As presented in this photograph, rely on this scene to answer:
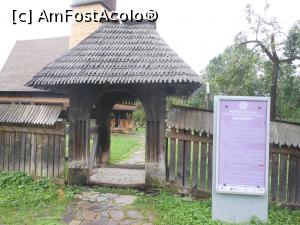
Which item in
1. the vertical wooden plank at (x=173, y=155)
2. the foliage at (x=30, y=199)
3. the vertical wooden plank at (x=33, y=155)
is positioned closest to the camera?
the foliage at (x=30, y=199)

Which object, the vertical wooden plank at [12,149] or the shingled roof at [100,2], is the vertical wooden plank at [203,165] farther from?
the shingled roof at [100,2]

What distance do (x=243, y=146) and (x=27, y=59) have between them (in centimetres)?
2178

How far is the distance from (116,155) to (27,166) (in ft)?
18.0

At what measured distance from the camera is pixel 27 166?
7.43 m

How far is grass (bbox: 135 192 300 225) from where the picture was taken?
16.8 feet

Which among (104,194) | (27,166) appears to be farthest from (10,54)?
(104,194)

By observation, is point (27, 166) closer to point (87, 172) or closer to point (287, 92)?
point (87, 172)

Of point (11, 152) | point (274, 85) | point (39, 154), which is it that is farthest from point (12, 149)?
point (274, 85)

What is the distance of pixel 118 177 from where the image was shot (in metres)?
8.07

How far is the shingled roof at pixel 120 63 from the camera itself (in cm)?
643

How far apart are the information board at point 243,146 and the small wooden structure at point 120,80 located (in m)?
1.31

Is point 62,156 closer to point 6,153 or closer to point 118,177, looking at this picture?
point 6,153

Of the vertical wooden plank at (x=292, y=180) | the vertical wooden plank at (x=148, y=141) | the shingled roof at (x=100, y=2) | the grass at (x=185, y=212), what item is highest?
the shingled roof at (x=100, y=2)

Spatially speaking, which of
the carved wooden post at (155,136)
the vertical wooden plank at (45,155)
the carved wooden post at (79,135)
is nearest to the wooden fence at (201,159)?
the carved wooden post at (155,136)
